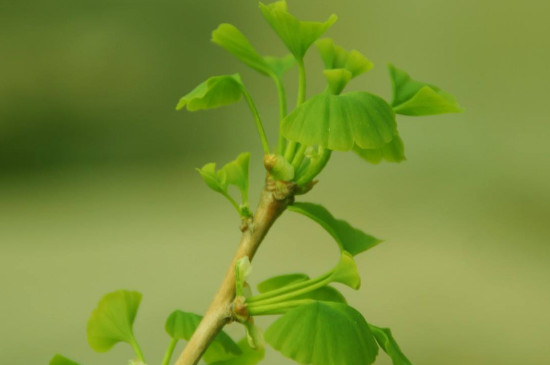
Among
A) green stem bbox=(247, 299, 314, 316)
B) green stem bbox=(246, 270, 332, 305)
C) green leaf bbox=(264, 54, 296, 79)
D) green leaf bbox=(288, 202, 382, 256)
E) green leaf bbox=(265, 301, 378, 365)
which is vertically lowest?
green leaf bbox=(265, 301, 378, 365)

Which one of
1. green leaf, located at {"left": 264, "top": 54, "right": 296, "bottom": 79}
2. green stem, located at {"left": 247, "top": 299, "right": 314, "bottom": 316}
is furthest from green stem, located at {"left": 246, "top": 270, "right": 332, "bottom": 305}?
green leaf, located at {"left": 264, "top": 54, "right": 296, "bottom": 79}

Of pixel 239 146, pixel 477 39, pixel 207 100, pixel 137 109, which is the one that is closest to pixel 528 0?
pixel 477 39

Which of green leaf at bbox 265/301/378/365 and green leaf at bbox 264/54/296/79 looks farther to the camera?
green leaf at bbox 264/54/296/79

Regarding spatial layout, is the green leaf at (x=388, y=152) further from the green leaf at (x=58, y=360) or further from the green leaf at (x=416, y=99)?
the green leaf at (x=58, y=360)

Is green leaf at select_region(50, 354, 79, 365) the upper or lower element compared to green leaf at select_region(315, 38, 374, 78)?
lower

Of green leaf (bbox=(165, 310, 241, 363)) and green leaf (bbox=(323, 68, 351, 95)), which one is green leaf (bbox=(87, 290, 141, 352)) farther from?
green leaf (bbox=(323, 68, 351, 95))

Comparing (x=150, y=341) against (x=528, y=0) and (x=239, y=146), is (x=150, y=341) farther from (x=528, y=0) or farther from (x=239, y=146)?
(x=528, y=0)

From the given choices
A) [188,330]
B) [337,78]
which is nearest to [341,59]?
[337,78]
